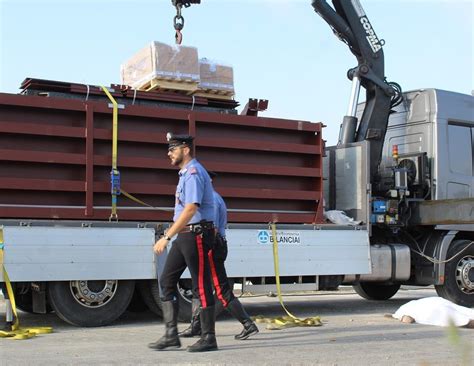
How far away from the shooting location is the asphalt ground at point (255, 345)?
5176 mm

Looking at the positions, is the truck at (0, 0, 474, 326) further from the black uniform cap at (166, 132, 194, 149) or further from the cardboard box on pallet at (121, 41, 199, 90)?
the black uniform cap at (166, 132, 194, 149)

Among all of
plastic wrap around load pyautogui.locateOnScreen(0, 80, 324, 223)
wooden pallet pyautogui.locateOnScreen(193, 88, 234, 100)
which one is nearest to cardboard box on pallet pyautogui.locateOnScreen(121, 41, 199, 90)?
wooden pallet pyautogui.locateOnScreen(193, 88, 234, 100)

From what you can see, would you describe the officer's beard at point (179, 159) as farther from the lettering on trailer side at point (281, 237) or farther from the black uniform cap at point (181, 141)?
the lettering on trailer side at point (281, 237)

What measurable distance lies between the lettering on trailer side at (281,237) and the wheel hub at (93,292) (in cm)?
203

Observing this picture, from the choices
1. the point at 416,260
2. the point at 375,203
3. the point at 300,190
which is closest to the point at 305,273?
the point at 300,190

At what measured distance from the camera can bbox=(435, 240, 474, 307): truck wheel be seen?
32.6 ft

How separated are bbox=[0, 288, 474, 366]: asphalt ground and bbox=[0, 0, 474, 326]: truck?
1.86 ft

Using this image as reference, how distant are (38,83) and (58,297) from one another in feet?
8.68

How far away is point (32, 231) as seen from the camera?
7.03 metres

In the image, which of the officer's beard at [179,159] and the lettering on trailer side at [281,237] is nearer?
the officer's beard at [179,159]

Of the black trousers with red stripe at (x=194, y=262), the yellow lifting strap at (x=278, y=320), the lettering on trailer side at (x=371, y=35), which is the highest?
the lettering on trailer side at (x=371, y=35)

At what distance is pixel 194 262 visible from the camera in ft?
18.1

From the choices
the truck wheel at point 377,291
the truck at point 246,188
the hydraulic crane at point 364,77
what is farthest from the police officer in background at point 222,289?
the truck wheel at point 377,291

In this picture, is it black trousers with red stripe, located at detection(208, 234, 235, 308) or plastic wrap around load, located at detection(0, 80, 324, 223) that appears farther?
plastic wrap around load, located at detection(0, 80, 324, 223)
